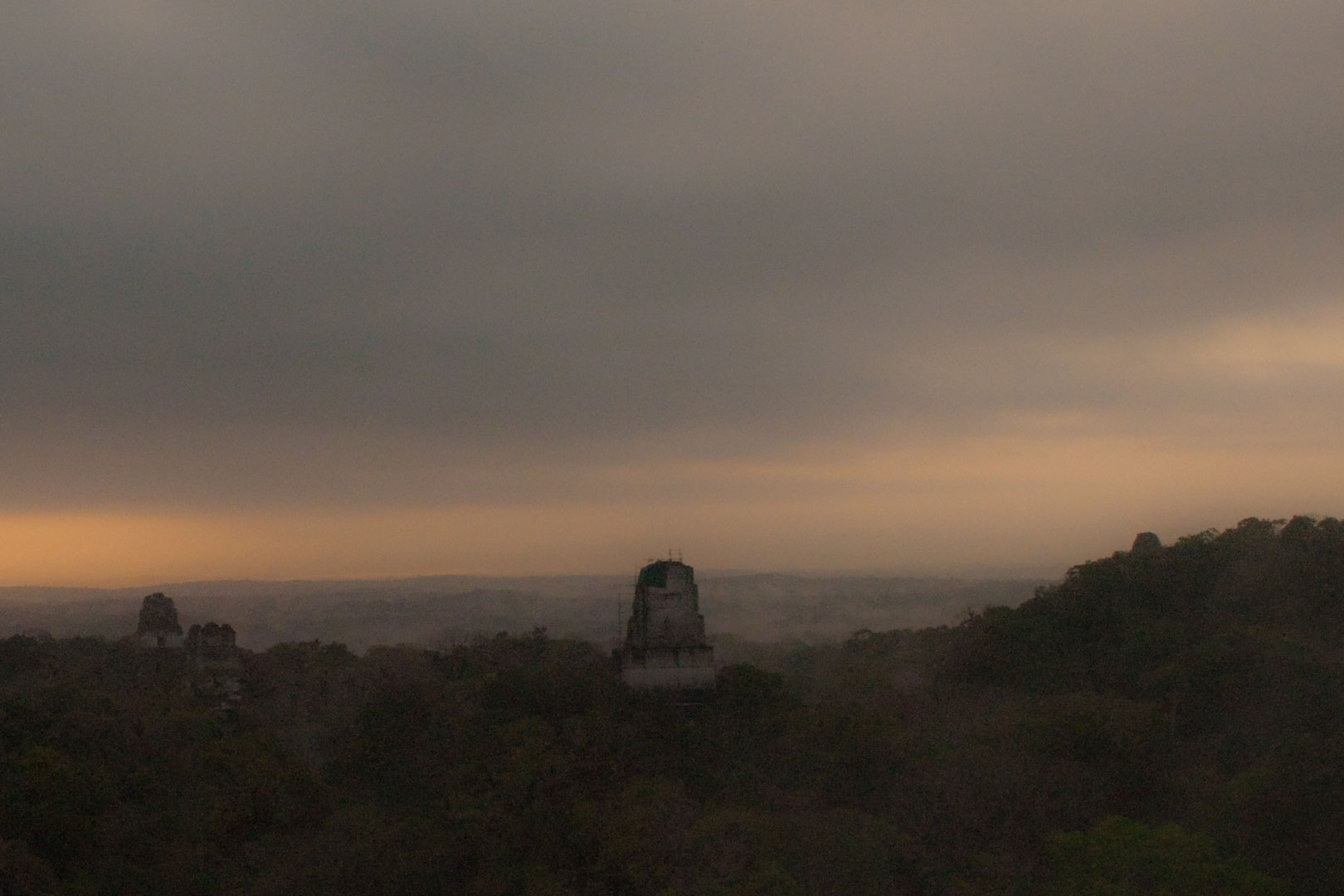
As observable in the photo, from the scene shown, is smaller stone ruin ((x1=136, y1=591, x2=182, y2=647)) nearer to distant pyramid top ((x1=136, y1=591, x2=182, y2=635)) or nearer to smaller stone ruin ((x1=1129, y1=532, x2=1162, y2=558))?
distant pyramid top ((x1=136, y1=591, x2=182, y2=635))

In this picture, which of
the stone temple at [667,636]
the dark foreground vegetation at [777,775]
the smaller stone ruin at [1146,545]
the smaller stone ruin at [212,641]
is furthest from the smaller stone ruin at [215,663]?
the smaller stone ruin at [1146,545]

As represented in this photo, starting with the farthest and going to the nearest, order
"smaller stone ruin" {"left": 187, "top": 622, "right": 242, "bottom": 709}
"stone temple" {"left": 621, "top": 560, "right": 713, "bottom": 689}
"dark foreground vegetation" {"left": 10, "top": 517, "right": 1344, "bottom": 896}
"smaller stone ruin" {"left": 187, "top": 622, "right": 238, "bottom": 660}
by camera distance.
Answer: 1. "smaller stone ruin" {"left": 187, "top": 622, "right": 238, "bottom": 660}
2. "smaller stone ruin" {"left": 187, "top": 622, "right": 242, "bottom": 709}
3. "stone temple" {"left": 621, "top": 560, "right": 713, "bottom": 689}
4. "dark foreground vegetation" {"left": 10, "top": 517, "right": 1344, "bottom": 896}

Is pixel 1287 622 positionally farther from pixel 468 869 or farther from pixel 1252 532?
pixel 468 869

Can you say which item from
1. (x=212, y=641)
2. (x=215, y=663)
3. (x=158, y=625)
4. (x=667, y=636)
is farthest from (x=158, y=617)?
(x=667, y=636)

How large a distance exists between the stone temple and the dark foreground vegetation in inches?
32.5

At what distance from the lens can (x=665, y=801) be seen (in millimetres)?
28531

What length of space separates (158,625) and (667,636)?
33.5m

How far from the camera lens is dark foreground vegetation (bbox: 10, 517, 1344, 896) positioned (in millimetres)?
25250

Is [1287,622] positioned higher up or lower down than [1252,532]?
Answer: lower down

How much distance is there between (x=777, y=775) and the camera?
31.5 metres

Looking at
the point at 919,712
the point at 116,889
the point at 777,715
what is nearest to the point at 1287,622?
the point at 919,712

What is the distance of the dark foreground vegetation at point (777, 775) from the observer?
82.8 ft

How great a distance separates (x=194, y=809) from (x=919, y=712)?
1840 cm

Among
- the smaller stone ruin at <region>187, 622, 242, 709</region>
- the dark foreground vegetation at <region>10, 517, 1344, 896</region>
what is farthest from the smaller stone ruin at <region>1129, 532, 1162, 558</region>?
the smaller stone ruin at <region>187, 622, 242, 709</region>
